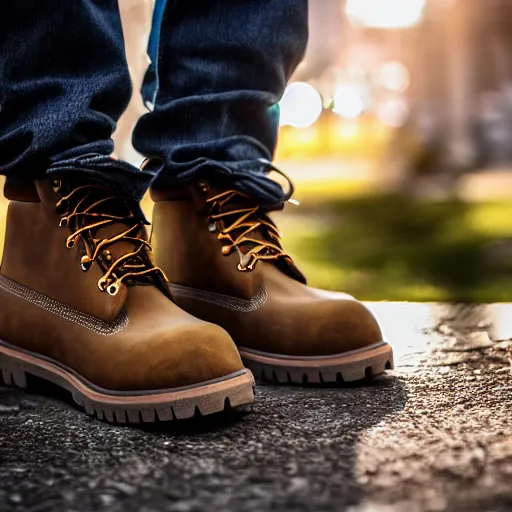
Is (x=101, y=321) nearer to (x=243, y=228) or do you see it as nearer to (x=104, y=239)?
(x=104, y=239)

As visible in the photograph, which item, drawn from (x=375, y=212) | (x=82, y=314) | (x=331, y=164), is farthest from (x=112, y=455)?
(x=331, y=164)

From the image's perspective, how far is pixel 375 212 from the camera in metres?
4.27

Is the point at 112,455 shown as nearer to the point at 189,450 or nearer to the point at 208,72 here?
the point at 189,450

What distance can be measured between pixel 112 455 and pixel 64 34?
45cm

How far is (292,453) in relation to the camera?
618 millimetres

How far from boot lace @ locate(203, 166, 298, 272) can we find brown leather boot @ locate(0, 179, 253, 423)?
10 centimetres

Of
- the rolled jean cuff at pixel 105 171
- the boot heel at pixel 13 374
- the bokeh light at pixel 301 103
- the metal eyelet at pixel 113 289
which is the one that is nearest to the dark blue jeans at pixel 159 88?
the rolled jean cuff at pixel 105 171

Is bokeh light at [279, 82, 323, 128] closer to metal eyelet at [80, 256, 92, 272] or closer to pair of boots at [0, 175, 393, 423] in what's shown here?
pair of boots at [0, 175, 393, 423]

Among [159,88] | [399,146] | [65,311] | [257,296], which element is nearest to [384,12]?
[399,146]

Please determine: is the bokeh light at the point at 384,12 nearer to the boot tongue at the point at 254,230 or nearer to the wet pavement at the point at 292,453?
the boot tongue at the point at 254,230

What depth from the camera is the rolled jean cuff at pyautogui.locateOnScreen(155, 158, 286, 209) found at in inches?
34.1

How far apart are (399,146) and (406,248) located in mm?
4496

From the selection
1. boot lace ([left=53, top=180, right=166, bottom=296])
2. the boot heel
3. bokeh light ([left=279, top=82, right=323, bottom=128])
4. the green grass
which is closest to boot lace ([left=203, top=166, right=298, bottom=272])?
boot lace ([left=53, top=180, right=166, bottom=296])

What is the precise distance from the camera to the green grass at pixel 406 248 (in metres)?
1.90
